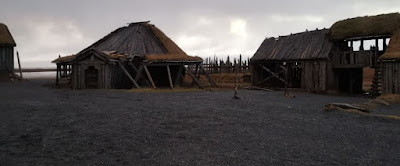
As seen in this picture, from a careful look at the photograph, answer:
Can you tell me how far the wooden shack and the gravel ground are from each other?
1003 centimetres

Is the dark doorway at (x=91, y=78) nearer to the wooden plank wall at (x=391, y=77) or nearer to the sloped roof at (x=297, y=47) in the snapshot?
the sloped roof at (x=297, y=47)

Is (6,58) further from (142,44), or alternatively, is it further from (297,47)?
(297,47)

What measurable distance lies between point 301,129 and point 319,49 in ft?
57.7

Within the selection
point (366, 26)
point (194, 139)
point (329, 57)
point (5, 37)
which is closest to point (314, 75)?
point (329, 57)

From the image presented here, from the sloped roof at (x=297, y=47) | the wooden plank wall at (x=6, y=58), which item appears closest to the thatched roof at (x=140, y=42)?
the sloped roof at (x=297, y=47)

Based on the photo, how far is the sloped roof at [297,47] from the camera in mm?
24484

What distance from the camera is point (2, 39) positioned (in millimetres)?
34188

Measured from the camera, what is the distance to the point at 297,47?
2680 centimetres

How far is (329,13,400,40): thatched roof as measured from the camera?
2094 cm

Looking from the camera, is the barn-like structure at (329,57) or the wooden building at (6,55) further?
the wooden building at (6,55)

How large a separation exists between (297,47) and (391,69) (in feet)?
28.6

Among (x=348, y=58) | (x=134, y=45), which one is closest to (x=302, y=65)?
(x=348, y=58)

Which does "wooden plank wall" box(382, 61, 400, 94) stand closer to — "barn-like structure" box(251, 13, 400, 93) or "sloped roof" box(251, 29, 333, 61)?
"barn-like structure" box(251, 13, 400, 93)

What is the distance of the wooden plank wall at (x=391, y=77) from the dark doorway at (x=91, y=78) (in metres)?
21.4
